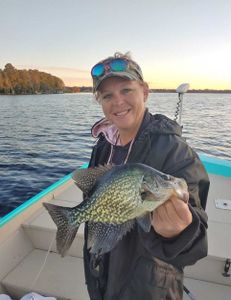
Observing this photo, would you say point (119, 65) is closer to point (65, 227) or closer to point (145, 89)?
point (145, 89)

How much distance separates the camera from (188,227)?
1.72 metres

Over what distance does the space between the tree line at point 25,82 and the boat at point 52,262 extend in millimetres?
102684

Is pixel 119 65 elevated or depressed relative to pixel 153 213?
elevated

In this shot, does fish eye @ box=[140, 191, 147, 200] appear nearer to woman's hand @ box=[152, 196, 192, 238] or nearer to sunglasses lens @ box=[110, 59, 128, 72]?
woman's hand @ box=[152, 196, 192, 238]

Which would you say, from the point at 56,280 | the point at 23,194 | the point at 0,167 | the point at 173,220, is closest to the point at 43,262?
the point at 56,280

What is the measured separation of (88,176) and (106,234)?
1.34ft

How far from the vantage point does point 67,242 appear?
6.56ft

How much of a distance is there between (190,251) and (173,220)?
29 centimetres

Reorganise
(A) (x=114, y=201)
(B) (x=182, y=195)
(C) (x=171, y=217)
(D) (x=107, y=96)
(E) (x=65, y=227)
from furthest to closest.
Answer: (D) (x=107, y=96) → (E) (x=65, y=227) → (A) (x=114, y=201) → (C) (x=171, y=217) → (B) (x=182, y=195)

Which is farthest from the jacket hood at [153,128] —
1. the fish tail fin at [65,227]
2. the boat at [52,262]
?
the boat at [52,262]

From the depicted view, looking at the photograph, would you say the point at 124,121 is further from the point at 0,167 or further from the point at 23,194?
the point at 0,167

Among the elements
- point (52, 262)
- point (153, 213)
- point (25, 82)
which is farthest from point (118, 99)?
point (25, 82)

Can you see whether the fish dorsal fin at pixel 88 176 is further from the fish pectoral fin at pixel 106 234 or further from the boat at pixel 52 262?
the boat at pixel 52 262

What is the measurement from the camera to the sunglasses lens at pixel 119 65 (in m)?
2.27
